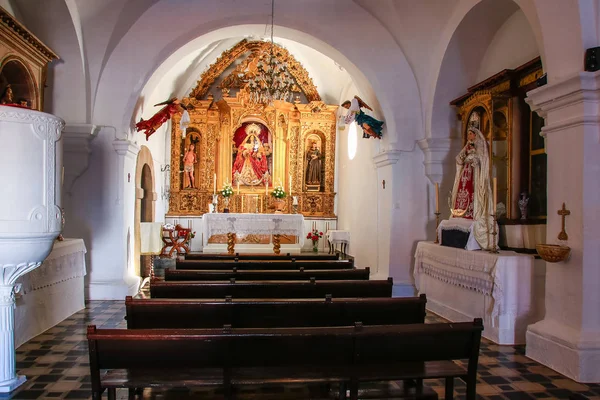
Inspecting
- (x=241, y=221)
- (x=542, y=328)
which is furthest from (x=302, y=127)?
(x=542, y=328)

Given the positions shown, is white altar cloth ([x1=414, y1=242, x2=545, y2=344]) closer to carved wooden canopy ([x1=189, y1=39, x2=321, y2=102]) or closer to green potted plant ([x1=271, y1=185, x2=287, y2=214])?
green potted plant ([x1=271, y1=185, x2=287, y2=214])

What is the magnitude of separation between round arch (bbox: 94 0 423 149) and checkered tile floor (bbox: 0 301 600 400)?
12.8ft

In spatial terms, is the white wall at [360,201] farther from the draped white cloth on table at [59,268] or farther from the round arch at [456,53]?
the draped white cloth on table at [59,268]

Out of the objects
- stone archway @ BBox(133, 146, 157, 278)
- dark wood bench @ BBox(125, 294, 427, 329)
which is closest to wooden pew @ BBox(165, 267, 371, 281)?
dark wood bench @ BBox(125, 294, 427, 329)

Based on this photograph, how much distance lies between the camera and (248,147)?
1422cm

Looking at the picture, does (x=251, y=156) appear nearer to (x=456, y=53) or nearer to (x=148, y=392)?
(x=456, y=53)

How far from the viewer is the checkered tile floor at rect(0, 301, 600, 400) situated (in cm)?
390

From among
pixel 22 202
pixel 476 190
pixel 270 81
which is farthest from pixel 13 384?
pixel 270 81

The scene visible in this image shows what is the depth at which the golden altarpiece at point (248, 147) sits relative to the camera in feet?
45.4

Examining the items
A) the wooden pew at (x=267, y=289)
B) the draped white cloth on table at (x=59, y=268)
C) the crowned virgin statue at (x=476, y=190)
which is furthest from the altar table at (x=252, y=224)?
the wooden pew at (x=267, y=289)

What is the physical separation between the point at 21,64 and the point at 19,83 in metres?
0.36

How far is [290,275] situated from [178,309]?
7.35 feet

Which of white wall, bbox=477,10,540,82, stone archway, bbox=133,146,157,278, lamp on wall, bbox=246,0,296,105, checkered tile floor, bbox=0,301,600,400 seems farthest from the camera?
stone archway, bbox=133,146,157,278

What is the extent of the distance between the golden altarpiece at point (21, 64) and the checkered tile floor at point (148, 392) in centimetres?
272
